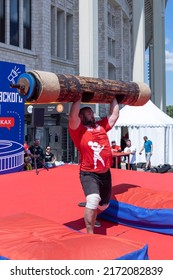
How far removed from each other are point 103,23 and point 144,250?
104 feet

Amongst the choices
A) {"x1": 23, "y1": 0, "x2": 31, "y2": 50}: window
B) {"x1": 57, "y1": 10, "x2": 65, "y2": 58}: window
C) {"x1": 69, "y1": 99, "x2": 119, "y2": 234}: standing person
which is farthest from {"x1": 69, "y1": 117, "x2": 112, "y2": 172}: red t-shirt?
{"x1": 57, "y1": 10, "x2": 65, "y2": 58}: window

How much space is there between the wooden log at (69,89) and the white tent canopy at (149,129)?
11731 millimetres

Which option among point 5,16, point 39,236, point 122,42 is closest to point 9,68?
point 39,236

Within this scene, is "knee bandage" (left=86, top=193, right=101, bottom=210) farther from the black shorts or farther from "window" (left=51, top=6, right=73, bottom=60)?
"window" (left=51, top=6, right=73, bottom=60)

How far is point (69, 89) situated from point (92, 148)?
0.80 meters

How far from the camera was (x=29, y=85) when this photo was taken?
4.52 m

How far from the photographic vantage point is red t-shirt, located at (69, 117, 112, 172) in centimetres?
471

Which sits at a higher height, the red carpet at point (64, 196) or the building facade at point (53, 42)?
the building facade at point (53, 42)

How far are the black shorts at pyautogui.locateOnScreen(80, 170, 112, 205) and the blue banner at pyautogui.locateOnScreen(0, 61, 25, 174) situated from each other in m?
6.76

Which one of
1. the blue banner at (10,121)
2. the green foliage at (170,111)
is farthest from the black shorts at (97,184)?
the green foliage at (170,111)

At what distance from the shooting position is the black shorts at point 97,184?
183 inches

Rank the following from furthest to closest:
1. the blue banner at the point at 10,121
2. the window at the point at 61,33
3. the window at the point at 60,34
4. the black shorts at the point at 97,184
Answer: the window at the point at 60,34 < the window at the point at 61,33 < the blue banner at the point at 10,121 < the black shorts at the point at 97,184

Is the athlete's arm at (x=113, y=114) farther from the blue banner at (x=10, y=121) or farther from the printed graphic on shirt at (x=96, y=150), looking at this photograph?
the blue banner at (x=10, y=121)
